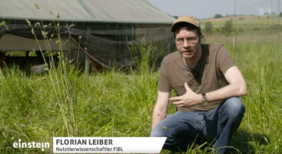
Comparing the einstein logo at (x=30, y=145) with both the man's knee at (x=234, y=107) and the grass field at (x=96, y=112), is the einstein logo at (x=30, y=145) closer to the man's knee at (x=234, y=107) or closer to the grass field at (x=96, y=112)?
the grass field at (x=96, y=112)

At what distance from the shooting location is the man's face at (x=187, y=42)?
3105 millimetres

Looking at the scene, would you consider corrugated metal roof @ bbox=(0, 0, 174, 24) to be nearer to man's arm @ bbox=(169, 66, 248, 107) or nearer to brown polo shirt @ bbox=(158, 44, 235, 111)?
brown polo shirt @ bbox=(158, 44, 235, 111)

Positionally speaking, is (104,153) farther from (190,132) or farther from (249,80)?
(249,80)

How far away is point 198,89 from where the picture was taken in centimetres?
326

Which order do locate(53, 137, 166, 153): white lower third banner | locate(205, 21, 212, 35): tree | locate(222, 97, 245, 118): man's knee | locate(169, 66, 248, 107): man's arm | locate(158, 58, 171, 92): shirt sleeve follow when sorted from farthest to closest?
1. locate(205, 21, 212, 35): tree
2. locate(158, 58, 171, 92): shirt sleeve
3. locate(53, 137, 166, 153): white lower third banner
4. locate(222, 97, 245, 118): man's knee
5. locate(169, 66, 248, 107): man's arm

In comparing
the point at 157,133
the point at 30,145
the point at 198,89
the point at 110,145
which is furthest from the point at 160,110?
the point at 30,145

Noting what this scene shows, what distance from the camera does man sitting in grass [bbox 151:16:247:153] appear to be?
299 cm

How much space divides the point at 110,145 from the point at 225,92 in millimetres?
1022

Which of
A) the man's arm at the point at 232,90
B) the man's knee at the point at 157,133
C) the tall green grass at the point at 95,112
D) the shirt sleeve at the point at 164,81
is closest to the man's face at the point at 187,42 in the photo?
the shirt sleeve at the point at 164,81

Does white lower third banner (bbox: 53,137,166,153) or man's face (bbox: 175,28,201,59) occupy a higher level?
man's face (bbox: 175,28,201,59)

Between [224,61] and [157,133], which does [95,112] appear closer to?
[157,133]

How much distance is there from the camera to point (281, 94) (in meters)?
5.01

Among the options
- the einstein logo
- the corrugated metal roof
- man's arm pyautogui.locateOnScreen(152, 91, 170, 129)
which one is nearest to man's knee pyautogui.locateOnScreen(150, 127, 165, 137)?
man's arm pyautogui.locateOnScreen(152, 91, 170, 129)

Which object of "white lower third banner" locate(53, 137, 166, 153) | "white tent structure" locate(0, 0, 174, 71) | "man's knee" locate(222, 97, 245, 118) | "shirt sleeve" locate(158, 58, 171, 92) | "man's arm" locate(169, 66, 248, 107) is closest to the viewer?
"man's arm" locate(169, 66, 248, 107)
